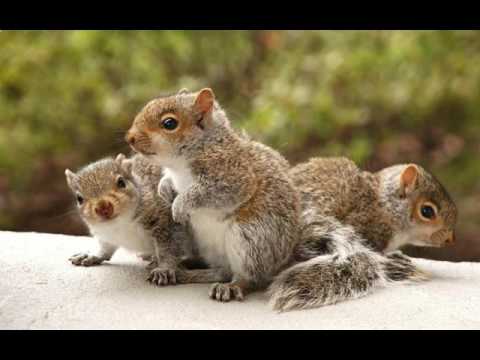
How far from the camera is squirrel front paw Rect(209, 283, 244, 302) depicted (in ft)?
8.95

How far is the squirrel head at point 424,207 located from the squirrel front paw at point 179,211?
108cm

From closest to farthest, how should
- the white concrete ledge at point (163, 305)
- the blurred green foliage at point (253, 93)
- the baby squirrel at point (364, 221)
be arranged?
the white concrete ledge at point (163, 305), the baby squirrel at point (364, 221), the blurred green foliage at point (253, 93)

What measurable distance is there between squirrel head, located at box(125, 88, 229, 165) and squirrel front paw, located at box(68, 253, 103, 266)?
27.2 inches

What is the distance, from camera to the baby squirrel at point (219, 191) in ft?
8.98

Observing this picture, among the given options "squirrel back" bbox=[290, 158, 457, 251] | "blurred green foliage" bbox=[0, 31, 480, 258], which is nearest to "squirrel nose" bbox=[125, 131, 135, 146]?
"squirrel back" bbox=[290, 158, 457, 251]

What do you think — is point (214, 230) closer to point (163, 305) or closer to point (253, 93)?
point (163, 305)

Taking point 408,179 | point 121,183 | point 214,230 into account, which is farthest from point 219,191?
point 408,179

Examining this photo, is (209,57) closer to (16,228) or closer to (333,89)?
(333,89)

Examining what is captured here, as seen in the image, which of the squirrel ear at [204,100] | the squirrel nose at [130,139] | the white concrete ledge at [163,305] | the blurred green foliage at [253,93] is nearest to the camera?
the white concrete ledge at [163,305]

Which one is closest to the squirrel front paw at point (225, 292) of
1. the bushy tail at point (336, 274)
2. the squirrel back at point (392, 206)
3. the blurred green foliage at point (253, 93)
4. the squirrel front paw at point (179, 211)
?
the bushy tail at point (336, 274)

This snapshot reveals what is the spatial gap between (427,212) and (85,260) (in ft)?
5.18

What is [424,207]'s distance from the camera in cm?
330

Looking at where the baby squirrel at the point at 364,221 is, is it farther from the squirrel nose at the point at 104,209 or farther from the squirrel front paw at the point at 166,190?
the squirrel nose at the point at 104,209

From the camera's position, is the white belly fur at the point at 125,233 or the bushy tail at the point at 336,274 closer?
the bushy tail at the point at 336,274
